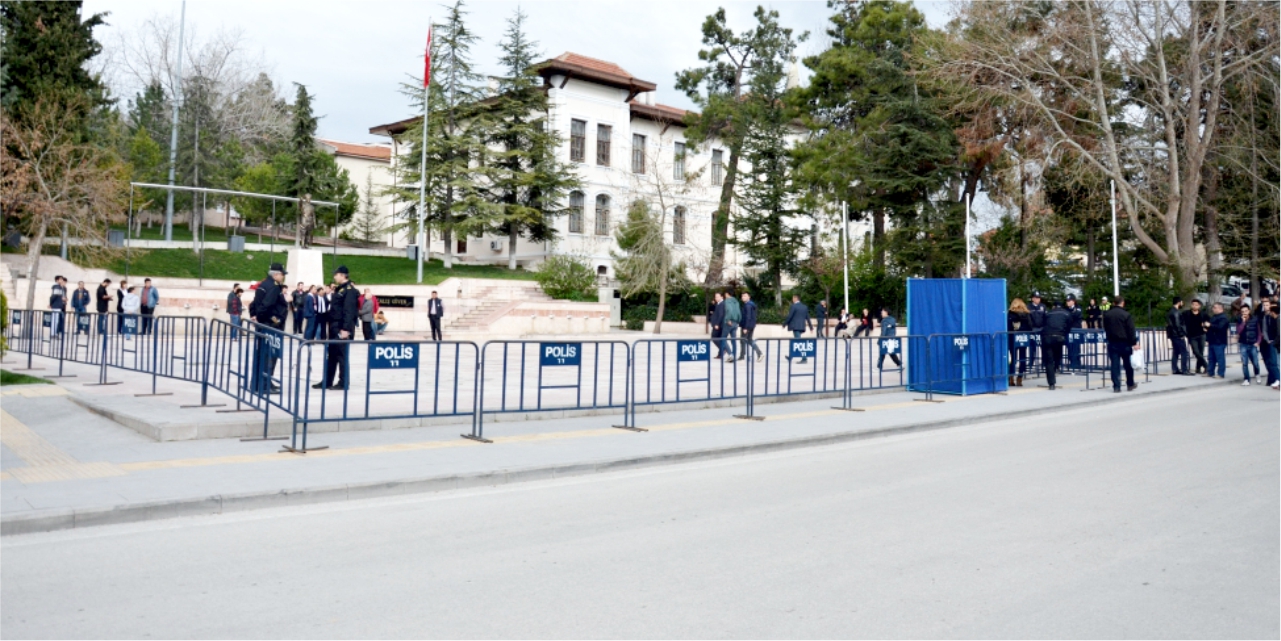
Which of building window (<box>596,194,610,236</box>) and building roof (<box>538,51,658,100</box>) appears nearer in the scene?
building roof (<box>538,51,658,100</box>)

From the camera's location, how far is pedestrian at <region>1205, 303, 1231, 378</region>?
22.5m

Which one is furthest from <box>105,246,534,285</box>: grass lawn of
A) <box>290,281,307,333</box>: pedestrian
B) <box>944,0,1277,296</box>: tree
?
<box>944,0,1277,296</box>: tree

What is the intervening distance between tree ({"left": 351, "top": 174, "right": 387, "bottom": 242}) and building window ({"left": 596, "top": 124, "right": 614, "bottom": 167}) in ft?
57.3

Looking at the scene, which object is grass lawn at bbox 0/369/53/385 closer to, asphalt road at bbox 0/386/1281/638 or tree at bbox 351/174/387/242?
asphalt road at bbox 0/386/1281/638

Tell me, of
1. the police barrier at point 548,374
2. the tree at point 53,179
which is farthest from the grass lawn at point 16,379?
the tree at point 53,179

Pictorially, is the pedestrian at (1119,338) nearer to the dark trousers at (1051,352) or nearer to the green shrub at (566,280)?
the dark trousers at (1051,352)

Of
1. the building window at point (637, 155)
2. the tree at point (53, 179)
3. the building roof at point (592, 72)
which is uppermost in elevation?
the building roof at point (592, 72)

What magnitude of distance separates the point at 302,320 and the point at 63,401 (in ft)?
41.5

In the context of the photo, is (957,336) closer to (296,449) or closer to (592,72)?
(296,449)

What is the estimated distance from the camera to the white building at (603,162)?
2083 inches

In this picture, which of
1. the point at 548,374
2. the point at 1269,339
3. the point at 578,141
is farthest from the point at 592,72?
the point at 548,374

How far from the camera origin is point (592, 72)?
5294cm

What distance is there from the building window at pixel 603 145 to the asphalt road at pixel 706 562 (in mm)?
47829

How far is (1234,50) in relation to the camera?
34.6 metres
